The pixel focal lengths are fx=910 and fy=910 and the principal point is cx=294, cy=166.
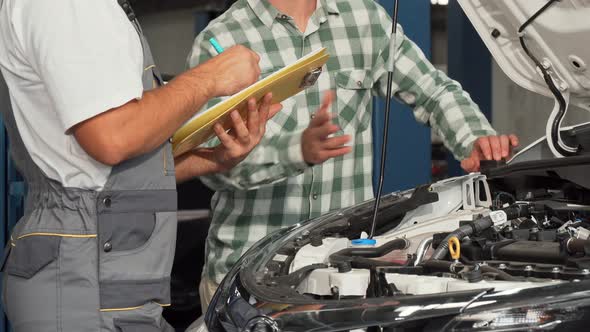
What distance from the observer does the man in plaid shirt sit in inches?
105

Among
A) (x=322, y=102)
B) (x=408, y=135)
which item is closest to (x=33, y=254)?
(x=322, y=102)

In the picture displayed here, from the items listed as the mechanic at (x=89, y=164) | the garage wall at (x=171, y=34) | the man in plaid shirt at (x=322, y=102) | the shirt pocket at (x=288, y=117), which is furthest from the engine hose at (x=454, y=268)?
the garage wall at (x=171, y=34)

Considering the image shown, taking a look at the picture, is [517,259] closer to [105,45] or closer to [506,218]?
[506,218]

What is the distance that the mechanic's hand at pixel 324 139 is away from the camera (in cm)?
224

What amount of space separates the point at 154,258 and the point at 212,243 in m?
0.88

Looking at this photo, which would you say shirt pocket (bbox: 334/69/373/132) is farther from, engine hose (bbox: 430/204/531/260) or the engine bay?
engine hose (bbox: 430/204/531/260)

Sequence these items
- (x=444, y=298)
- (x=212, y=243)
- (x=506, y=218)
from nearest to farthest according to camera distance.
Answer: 1. (x=444, y=298)
2. (x=506, y=218)
3. (x=212, y=243)

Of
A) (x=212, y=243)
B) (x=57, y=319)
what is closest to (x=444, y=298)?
(x=57, y=319)

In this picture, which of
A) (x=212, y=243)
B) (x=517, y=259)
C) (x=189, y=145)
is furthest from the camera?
(x=212, y=243)

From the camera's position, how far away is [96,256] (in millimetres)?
1809

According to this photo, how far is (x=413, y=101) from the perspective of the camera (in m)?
2.85

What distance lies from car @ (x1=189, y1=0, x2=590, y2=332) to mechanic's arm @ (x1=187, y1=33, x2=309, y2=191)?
9.5 inches

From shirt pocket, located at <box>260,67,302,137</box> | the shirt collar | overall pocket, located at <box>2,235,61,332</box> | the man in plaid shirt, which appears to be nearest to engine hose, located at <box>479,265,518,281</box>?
overall pocket, located at <box>2,235,61,332</box>

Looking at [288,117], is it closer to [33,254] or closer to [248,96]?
[248,96]
